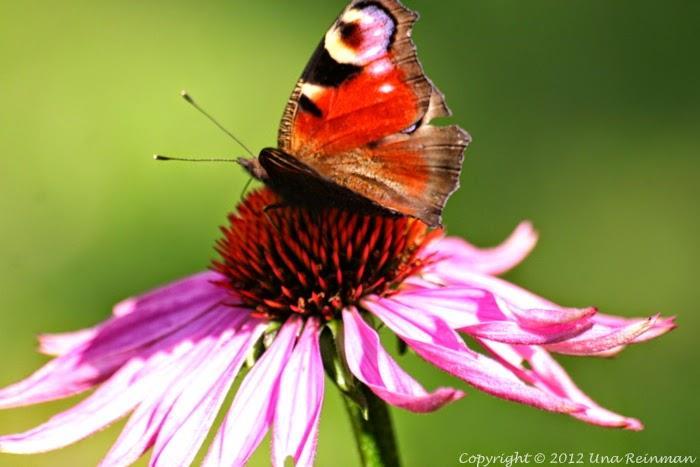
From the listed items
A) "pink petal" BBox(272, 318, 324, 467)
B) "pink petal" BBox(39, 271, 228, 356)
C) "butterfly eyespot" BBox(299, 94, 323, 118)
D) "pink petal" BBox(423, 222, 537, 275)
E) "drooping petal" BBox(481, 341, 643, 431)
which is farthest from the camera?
"pink petal" BBox(423, 222, 537, 275)

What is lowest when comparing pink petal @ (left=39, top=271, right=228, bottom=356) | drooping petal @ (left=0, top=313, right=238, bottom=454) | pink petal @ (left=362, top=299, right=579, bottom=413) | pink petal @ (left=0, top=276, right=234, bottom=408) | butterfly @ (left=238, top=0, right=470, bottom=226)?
pink petal @ (left=362, top=299, right=579, bottom=413)

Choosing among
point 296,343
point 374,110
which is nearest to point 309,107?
point 374,110

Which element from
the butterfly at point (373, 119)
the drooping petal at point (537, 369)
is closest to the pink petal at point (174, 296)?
the butterfly at point (373, 119)

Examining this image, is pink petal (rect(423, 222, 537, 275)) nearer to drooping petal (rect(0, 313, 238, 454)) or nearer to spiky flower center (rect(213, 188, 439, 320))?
spiky flower center (rect(213, 188, 439, 320))

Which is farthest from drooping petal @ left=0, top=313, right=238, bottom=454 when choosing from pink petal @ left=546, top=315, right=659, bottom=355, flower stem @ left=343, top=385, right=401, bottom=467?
pink petal @ left=546, top=315, right=659, bottom=355

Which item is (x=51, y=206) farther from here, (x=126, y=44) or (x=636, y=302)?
(x=636, y=302)

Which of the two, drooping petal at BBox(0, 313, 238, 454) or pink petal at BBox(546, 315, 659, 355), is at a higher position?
drooping petal at BBox(0, 313, 238, 454)

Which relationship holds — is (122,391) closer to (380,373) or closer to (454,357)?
(380,373)
